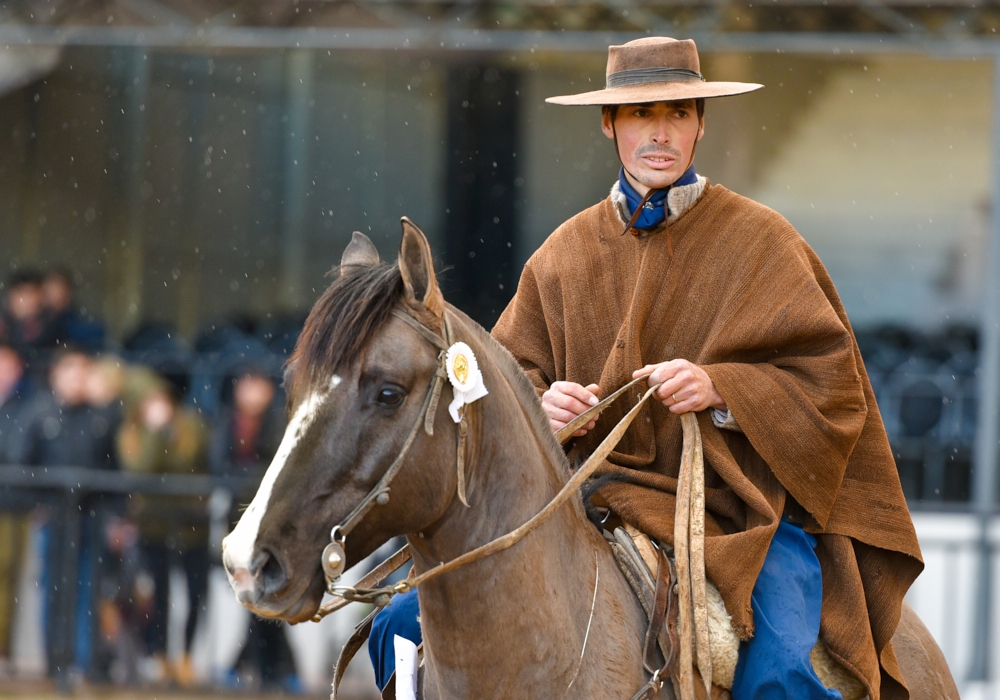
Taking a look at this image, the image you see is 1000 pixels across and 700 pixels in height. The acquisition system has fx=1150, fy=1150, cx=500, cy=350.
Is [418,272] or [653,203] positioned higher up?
[653,203]

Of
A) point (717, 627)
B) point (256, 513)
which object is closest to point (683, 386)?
point (717, 627)

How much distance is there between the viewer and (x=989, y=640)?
6.69m

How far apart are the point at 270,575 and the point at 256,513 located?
119 mm

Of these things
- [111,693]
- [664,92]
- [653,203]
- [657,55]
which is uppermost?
[657,55]

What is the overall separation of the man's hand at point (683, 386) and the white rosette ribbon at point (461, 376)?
23.5 inches

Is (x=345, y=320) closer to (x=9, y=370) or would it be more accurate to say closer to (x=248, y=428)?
(x=248, y=428)

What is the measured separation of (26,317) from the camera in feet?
27.3

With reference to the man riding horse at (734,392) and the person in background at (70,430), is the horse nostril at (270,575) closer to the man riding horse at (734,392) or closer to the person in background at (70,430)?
the man riding horse at (734,392)

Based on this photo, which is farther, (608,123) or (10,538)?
(10,538)

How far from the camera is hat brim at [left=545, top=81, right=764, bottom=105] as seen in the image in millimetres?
2984

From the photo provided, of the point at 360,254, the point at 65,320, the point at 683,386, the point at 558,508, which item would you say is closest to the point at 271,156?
the point at 65,320

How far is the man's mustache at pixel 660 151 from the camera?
121 inches

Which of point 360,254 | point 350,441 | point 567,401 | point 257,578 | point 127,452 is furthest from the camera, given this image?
point 127,452

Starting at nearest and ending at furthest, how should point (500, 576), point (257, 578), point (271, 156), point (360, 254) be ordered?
point (257, 578)
point (500, 576)
point (360, 254)
point (271, 156)
